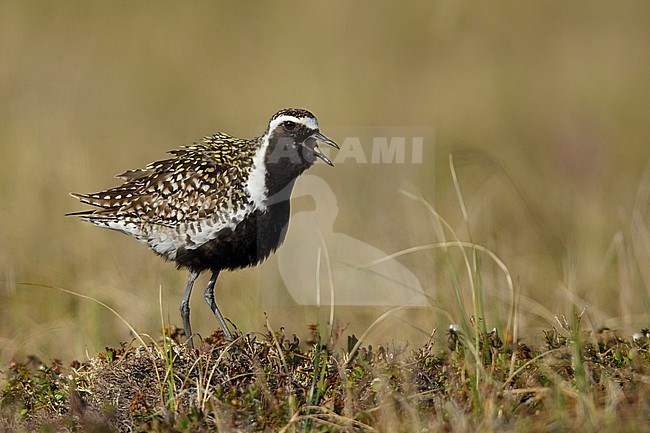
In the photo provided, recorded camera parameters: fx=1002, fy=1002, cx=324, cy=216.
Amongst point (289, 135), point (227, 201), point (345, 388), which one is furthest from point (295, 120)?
point (345, 388)

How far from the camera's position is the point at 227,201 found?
481 centimetres

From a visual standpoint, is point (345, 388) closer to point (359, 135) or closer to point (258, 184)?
point (258, 184)

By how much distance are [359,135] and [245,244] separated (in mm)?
4435

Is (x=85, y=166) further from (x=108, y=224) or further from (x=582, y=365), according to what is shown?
(x=582, y=365)

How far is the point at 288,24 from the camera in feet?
39.9

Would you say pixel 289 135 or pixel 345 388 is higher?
pixel 289 135

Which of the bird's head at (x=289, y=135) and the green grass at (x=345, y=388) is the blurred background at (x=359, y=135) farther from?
the bird's head at (x=289, y=135)

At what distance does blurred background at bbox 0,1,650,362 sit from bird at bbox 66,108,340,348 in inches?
21.2

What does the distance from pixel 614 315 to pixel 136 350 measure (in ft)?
11.0

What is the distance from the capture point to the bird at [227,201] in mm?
4816

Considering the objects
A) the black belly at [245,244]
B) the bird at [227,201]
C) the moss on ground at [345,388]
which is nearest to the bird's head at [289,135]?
the bird at [227,201]

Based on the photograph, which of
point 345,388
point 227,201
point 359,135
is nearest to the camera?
point 345,388

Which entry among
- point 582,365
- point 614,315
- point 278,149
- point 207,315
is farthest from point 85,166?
point 582,365

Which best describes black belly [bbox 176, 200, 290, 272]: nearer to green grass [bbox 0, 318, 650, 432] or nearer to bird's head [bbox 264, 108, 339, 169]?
bird's head [bbox 264, 108, 339, 169]
